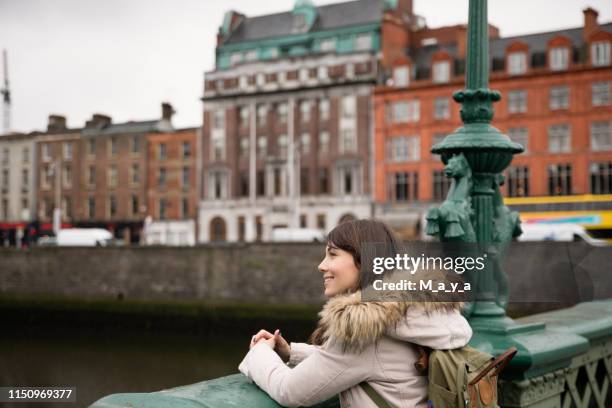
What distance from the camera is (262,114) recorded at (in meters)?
50.4

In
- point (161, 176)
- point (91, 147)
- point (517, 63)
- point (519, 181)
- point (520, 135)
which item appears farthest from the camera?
point (91, 147)

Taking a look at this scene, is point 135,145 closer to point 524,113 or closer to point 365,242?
point 524,113

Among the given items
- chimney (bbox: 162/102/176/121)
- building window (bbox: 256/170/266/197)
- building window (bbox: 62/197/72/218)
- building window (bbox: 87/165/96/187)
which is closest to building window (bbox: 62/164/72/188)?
building window (bbox: 62/197/72/218)

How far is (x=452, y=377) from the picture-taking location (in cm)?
251

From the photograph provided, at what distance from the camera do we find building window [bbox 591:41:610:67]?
40.7m

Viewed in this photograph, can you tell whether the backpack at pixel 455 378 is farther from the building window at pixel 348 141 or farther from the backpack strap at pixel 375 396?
the building window at pixel 348 141

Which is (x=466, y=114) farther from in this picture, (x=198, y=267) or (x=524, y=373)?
(x=198, y=267)

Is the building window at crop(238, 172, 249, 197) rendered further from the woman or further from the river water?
the woman

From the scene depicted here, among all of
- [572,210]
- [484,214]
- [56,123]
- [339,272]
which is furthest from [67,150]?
[339,272]

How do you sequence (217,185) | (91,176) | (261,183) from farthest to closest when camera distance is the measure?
(91,176) < (217,185) < (261,183)

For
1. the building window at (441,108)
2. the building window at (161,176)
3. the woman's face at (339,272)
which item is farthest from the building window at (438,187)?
the woman's face at (339,272)

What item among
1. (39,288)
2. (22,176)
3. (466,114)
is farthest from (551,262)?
(22,176)

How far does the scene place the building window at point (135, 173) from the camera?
179 feet

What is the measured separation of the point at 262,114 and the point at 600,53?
67.7 ft
